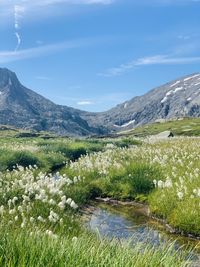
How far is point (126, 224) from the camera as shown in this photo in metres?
16.7

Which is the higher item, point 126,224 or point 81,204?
point 81,204

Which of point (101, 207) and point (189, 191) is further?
point (101, 207)

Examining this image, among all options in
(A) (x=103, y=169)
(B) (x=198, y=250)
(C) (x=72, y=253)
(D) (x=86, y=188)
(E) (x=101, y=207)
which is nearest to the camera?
(C) (x=72, y=253)

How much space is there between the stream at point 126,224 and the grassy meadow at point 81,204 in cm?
46

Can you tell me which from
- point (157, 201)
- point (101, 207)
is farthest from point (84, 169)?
point (157, 201)

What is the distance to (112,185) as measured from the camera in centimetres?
2278

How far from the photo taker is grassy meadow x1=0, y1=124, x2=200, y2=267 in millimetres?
6344

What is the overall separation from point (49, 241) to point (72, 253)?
27.9 inches

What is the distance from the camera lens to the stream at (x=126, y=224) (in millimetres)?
14445

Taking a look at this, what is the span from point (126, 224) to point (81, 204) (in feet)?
10.4

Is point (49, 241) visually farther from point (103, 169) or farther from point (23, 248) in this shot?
point (103, 169)

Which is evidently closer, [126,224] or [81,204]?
[126,224]

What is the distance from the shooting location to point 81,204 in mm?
19469

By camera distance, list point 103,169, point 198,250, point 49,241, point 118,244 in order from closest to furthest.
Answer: point 49,241, point 118,244, point 198,250, point 103,169
